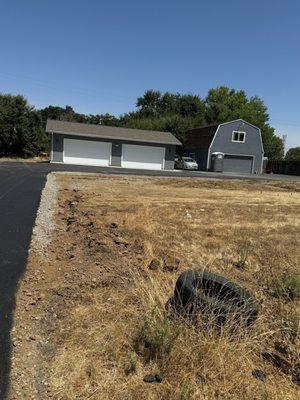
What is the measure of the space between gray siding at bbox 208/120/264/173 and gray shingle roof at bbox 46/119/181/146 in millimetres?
5102

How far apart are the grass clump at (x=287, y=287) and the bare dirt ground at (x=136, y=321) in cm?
3

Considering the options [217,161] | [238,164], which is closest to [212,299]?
[217,161]

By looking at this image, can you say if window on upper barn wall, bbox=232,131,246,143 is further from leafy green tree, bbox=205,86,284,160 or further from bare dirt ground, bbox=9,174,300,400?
bare dirt ground, bbox=9,174,300,400

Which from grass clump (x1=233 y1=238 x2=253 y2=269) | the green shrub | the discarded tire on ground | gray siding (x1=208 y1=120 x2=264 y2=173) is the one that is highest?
gray siding (x1=208 y1=120 x2=264 y2=173)

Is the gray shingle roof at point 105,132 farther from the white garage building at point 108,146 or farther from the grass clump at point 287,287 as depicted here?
the grass clump at point 287,287

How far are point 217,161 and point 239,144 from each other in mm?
4059

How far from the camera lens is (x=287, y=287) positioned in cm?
546

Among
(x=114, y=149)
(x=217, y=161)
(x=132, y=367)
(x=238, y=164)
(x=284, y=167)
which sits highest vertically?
(x=114, y=149)

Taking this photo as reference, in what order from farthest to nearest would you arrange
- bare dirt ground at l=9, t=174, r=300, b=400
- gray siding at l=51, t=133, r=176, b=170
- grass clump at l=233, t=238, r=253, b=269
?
gray siding at l=51, t=133, r=176, b=170, grass clump at l=233, t=238, r=253, b=269, bare dirt ground at l=9, t=174, r=300, b=400

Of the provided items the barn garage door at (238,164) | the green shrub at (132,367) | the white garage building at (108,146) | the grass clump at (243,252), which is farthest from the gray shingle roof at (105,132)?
the green shrub at (132,367)

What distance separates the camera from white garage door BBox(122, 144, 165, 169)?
127ft

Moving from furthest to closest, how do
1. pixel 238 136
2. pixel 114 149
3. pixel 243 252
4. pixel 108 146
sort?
1. pixel 238 136
2. pixel 114 149
3. pixel 108 146
4. pixel 243 252

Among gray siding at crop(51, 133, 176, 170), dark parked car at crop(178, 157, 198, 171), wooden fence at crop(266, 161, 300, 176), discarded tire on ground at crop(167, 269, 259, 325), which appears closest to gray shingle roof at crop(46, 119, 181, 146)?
gray siding at crop(51, 133, 176, 170)

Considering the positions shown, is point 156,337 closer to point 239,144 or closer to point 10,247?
point 10,247
